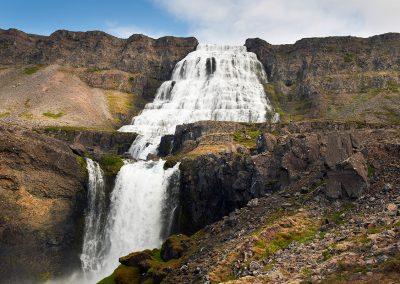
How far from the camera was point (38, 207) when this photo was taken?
58406 mm

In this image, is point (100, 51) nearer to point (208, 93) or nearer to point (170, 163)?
point (208, 93)

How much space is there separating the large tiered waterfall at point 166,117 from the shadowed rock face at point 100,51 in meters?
6.47

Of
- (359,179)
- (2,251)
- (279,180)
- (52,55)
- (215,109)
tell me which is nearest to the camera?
(359,179)

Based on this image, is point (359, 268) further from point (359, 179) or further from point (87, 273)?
point (87, 273)

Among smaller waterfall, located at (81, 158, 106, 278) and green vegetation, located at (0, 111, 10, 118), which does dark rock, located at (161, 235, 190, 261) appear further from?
green vegetation, located at (0, 111, 10, 118)

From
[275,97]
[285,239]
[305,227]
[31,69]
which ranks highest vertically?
[31,69]

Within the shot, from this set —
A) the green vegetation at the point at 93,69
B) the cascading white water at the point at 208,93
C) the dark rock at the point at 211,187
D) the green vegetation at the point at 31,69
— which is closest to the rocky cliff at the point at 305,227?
the dark rock at the point at 211,187

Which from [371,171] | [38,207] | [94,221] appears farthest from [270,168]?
[38,207]

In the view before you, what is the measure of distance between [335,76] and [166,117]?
49.2m

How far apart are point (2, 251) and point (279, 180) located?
3429 cm

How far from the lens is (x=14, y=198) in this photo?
57344 mm

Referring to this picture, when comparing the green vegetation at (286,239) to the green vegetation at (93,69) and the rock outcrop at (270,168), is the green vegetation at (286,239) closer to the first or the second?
the rock outcrop at (270,168)

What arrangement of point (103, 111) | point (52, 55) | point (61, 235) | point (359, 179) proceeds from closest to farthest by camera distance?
point (359, 179) → point (61, 235) → point (103, 111) → point (52, 55)

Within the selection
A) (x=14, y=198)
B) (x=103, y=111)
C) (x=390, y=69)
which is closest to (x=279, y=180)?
(x=14, y=198)
